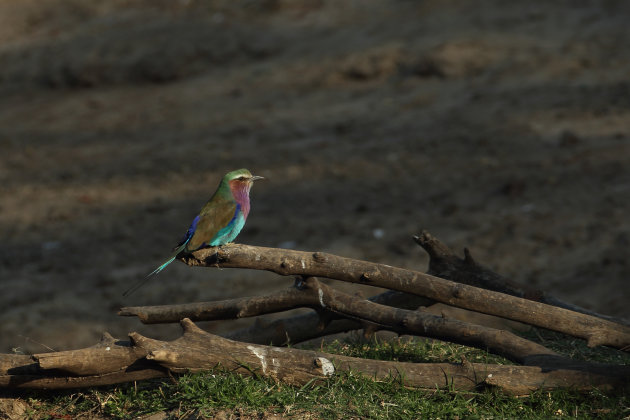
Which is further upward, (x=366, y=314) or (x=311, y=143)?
(x=366, y=314)

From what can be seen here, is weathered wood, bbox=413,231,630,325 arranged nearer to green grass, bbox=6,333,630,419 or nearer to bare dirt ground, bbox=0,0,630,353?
green grass, bbox=6,333,630,419

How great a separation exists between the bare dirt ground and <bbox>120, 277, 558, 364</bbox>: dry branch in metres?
3.22

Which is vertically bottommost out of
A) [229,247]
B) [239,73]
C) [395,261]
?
[395,261]

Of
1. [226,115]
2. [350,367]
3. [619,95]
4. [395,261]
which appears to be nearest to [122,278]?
[395,261]

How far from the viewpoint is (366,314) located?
4.60m

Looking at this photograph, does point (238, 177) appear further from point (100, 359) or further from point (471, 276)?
point (471, 276)

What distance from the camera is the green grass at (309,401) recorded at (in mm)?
4148

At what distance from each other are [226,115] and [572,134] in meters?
5.01

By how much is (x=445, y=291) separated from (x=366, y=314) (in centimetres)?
46

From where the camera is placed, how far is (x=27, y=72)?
50.5ft

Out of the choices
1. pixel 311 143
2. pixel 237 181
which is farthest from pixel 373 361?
pixel 311 143

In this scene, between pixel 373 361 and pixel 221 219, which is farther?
pixel 221 219

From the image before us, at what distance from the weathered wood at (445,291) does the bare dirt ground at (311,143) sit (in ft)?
10.6

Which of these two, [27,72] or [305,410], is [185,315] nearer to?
[305,410]
